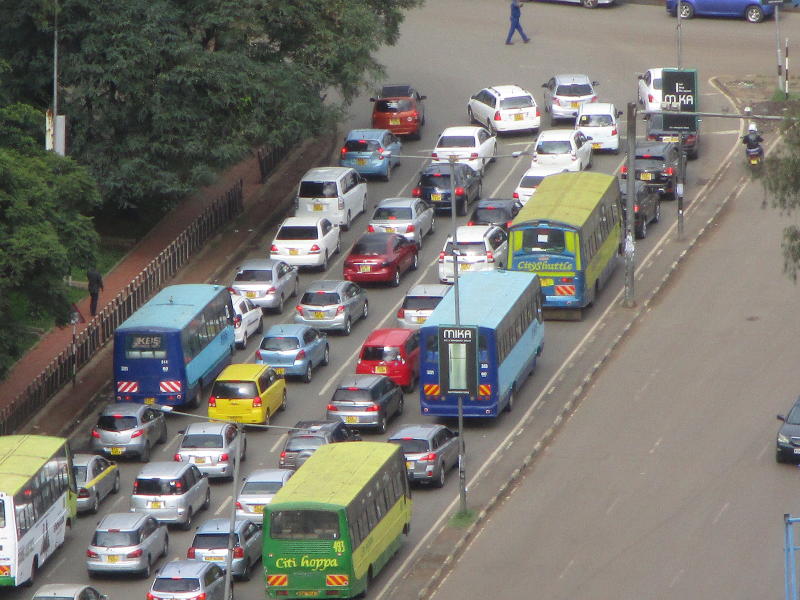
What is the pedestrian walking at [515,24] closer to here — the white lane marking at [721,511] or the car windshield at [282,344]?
the car windshield at [282,344]

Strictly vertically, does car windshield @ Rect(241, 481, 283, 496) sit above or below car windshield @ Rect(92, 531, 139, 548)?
above

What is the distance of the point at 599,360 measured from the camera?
2222 inches

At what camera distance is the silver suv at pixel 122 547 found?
44.5 m

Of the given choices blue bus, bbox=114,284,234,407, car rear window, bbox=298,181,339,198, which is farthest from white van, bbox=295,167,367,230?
blue bus, bbox=114,284,234,407

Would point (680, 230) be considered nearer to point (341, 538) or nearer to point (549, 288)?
point (549, 288)

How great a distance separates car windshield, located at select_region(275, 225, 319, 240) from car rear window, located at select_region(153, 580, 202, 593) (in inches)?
912

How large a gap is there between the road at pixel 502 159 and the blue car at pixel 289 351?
28.0 inches

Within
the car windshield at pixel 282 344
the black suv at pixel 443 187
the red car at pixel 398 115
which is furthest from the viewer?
the red car at pixel 398 115

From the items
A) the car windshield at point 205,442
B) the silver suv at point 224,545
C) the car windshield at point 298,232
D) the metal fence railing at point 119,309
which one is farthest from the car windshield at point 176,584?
the car windshield at point 298,232

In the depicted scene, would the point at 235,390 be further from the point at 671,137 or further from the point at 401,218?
the point at 671,137

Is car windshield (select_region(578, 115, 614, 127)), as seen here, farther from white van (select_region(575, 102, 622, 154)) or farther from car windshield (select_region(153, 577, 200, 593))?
car windshield (select_region(153, 577, 200, 593))

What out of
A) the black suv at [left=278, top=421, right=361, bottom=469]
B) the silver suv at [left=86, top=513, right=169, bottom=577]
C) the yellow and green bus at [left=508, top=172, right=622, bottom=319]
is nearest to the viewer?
the silver suv at [left=86, top=513, right=169, bottom=577]

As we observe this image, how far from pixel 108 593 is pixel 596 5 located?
55.7m

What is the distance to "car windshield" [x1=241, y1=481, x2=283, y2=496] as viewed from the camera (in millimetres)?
46531
